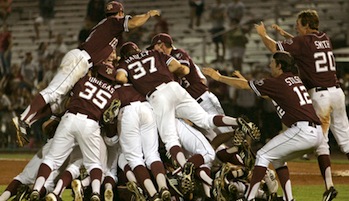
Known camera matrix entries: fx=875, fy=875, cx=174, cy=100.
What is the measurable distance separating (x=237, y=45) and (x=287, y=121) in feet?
35.9

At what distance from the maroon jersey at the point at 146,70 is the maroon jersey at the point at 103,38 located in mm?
291

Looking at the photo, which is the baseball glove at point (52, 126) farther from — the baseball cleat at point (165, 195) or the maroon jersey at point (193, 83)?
the maroon jersey at point (193, 83)

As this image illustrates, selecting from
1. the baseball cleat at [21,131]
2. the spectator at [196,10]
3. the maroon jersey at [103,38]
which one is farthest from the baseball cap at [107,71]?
the spectator at [196,10]

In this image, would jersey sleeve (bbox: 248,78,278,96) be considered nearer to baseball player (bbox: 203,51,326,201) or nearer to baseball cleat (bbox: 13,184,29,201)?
baseball player (bbox: 203,51,326,201)

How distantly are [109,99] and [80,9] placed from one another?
15947mm

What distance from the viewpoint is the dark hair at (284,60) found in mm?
9648

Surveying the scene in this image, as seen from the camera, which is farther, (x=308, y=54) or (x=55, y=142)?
(x=308, y=54)

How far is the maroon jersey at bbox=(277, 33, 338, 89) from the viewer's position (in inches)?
416

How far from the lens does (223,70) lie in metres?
19.8

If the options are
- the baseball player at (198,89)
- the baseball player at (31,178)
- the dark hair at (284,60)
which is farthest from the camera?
the baseball player at (198,89)

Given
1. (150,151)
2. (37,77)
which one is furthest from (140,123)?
(37,77)

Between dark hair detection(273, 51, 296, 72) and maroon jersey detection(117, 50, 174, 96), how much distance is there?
1.34 metres

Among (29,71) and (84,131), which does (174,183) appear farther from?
(29,71)

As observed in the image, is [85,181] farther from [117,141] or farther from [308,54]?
[308,54]
